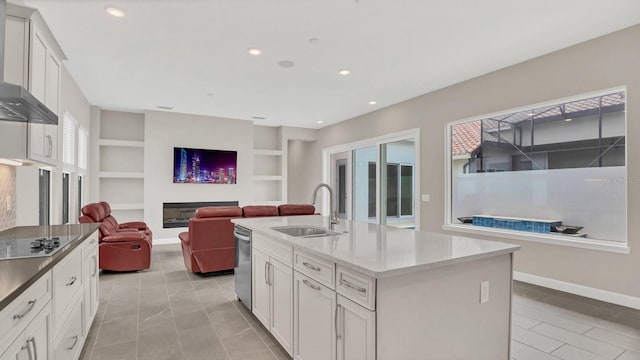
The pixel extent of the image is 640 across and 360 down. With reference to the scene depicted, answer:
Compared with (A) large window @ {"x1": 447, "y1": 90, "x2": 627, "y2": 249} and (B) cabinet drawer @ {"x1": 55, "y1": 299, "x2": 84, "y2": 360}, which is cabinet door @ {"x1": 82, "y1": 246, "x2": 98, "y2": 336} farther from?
(A) large window @ {"x1": 447, "y1": 90, "x2": 627, "y2": 249}

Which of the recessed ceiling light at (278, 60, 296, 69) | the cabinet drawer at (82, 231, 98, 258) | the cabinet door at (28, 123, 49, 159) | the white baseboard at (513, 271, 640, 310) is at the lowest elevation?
the white baseboard at (513, 271, 640, 310)

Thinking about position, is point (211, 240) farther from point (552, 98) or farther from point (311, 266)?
point (552, 98)

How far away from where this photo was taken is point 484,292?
1.91m

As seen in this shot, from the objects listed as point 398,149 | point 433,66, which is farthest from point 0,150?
point 398,149

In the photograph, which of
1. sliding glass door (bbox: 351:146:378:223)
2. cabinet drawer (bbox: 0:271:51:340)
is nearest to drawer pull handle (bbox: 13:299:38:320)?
cabinet drawer (bbox: 0:271:51:340)

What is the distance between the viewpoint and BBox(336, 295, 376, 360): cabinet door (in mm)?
1504

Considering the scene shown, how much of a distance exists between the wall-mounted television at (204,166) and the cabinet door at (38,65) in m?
4.87

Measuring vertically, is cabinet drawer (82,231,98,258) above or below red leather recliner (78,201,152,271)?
above

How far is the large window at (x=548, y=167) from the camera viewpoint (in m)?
3.61

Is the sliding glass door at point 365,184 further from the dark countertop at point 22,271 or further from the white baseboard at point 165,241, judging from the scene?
the dark countertop at point 22,271

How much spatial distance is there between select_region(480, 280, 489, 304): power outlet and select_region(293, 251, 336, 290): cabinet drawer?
885 millimetres

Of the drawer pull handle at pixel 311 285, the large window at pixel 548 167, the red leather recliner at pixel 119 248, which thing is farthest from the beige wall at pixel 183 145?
the drawer pull handle at pixel 311 285

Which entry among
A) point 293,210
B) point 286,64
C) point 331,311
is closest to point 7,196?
point 331,311

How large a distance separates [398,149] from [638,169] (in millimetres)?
3806
